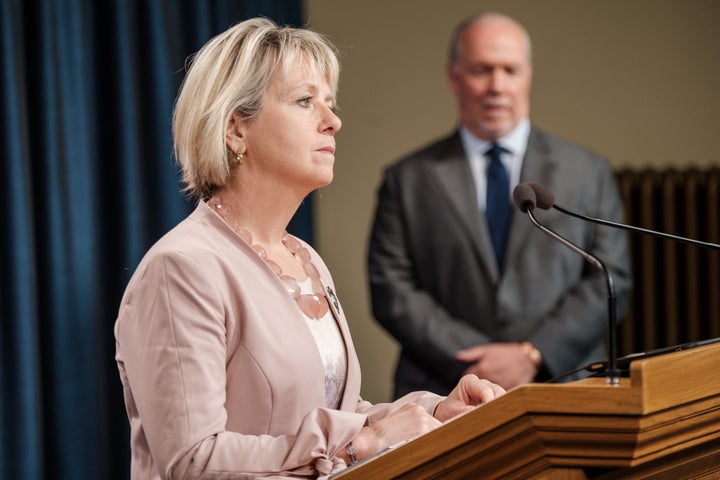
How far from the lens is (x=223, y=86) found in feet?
6.20

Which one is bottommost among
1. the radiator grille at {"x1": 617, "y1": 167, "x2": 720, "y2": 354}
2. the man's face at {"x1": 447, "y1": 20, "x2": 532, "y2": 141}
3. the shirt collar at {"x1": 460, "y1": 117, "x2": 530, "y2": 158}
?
the radiator grille at {"x1": 617, "y1": 167, "x2": 720, "y2": 354}

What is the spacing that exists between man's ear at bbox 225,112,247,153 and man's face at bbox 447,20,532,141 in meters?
1.96

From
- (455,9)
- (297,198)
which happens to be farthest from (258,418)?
(455,9)

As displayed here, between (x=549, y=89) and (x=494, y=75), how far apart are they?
1.21 m

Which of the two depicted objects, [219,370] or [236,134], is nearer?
[219,370]

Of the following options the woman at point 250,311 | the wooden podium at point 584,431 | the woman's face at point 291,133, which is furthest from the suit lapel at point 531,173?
the wooden podium at point 584,431

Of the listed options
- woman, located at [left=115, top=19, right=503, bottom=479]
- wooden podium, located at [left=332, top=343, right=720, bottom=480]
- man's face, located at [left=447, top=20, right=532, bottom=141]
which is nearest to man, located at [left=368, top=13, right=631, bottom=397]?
man's face, located at [left=447, top=20, right=532, bottom=141]

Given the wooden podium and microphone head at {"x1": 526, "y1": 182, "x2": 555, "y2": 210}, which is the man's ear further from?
the wooden podium

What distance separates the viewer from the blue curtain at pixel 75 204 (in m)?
2.99

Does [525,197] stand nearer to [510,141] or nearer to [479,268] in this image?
[479,268]

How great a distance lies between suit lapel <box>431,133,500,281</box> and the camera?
11.9 ft

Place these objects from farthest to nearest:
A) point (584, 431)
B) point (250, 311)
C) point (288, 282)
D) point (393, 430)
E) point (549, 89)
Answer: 1. point (549, 89)
2. point (288, 282)
3. point (250, 311)
4. point (393, 430)
5. point (584, 431)

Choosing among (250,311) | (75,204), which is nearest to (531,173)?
(75,204)

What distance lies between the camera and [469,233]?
3645 mm
